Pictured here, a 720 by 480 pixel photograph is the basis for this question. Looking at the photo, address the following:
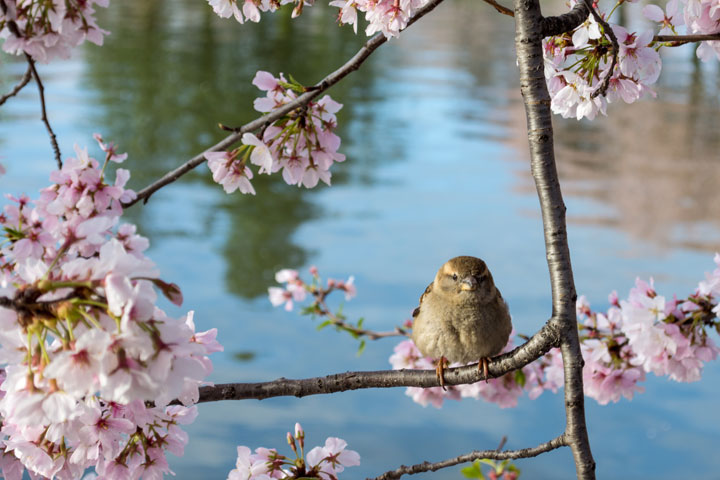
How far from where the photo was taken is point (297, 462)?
2.01 m

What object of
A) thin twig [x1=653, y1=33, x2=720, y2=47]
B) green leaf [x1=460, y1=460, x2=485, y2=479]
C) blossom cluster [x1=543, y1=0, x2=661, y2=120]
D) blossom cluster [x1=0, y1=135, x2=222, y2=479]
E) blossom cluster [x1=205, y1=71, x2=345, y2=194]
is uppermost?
thin twig [x1=653, y1=33, x2=720, y2=47]

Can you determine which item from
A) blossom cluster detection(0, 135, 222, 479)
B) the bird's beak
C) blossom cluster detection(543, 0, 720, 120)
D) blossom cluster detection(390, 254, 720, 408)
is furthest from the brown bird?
blossom cluster detection(0, 135, 222, 479)

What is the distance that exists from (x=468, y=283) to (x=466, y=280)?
0.02 m

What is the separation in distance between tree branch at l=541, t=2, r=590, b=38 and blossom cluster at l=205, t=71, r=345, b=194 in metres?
0.84

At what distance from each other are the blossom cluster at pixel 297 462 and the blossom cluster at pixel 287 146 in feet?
2.46

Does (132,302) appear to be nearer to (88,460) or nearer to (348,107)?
(88,460)

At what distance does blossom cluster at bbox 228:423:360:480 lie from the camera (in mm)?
2027

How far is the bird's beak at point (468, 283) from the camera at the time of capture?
8.78 ft

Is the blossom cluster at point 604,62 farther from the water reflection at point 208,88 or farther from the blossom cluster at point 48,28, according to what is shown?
the water reflection at point 208,88

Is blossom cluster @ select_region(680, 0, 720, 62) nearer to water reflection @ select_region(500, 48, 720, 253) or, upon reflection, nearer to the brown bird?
the brown bird

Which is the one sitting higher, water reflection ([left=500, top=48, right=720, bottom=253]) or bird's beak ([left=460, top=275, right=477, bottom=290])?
bird's beak ([left=460, top=275, right=477, bottom=290])

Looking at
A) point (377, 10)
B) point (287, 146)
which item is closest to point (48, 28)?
point (287, 146)

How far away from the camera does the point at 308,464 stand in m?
2.12

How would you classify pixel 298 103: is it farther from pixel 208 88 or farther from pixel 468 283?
pixel 208 88
